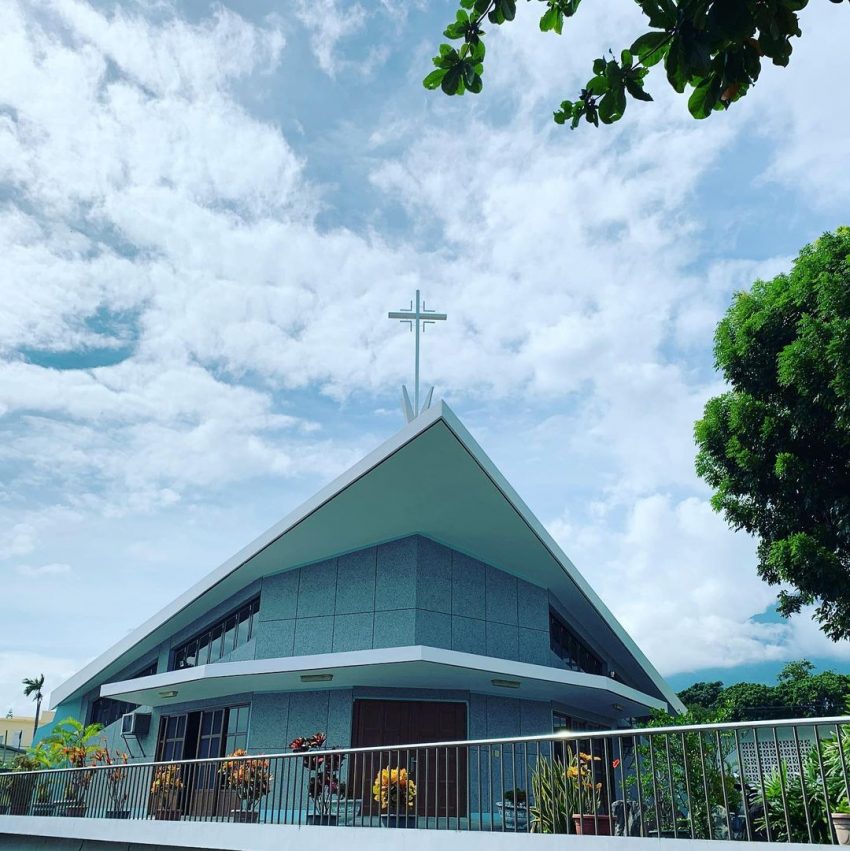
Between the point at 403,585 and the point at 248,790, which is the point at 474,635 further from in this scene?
the point at 248,790

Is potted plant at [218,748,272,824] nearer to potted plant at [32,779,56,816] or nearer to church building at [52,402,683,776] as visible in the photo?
church building at [52,402,683,776]

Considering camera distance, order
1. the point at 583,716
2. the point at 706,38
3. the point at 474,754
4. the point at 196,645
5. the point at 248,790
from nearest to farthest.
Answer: the point at 706,38 < the point at 248,790 < the point at 474,754 < the point at 196,645 < the point at 583,716

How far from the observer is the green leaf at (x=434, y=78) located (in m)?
3.22

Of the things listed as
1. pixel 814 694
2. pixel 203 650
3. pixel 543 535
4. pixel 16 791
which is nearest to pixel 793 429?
pixel 543 535

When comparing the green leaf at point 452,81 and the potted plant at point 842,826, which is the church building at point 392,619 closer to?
the potted plant at point 842,826

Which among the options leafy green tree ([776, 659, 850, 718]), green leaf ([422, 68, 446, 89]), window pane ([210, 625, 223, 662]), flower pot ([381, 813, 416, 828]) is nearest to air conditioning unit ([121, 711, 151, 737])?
window pane ([210, 625, 223, 662])

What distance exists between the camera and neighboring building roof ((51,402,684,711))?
45.0ft

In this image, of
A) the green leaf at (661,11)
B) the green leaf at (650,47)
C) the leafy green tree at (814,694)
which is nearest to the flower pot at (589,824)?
the green leaf at (650,47)

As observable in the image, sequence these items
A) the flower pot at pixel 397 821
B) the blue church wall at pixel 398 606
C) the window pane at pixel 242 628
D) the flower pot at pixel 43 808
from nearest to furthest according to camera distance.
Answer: the flower pot at pixel 397 821 < the flower pot at pixel 43 808 < the blue church wall at pixel 398 606 < the window pane at pixel 242 628

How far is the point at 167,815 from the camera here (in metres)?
12.5

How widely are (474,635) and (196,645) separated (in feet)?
24.4

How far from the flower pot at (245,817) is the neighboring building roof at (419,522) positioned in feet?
16.5

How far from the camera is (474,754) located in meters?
15.5

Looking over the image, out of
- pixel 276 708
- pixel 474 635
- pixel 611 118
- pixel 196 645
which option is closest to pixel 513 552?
pixel 474 635
